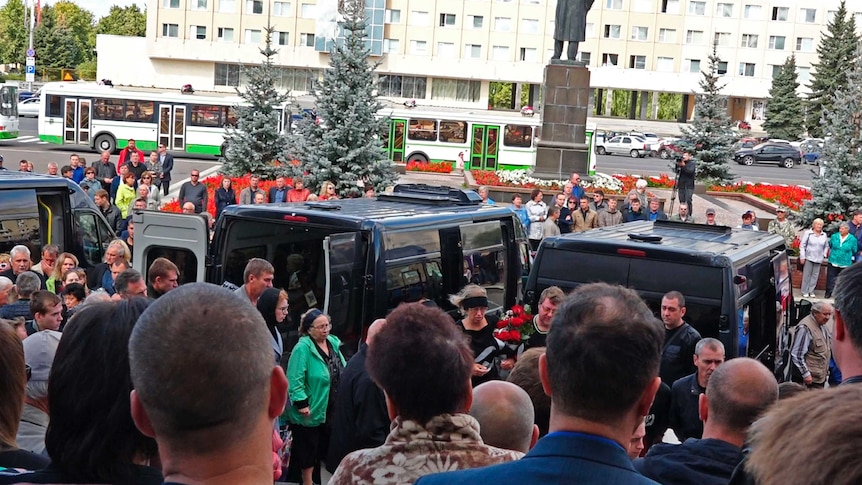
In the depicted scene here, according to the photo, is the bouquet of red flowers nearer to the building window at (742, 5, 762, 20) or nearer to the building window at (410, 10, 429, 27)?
the building window at (410, 10, 429, 27)

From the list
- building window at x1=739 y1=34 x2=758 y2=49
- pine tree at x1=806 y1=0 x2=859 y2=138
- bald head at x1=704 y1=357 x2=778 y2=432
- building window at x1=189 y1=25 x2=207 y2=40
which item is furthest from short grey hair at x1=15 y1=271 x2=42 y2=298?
building window at x1=739 y1=34 x2=758 y2=49

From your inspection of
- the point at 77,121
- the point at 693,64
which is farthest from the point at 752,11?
the point at 77,121

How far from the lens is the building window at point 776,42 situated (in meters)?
92.7

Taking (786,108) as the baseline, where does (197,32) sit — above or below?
above

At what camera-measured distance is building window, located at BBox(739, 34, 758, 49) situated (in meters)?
92.4

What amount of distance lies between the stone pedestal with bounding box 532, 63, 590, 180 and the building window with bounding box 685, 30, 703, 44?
66466 millimetres

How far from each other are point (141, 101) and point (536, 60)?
2010 inches

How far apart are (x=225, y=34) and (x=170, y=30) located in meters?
4.52

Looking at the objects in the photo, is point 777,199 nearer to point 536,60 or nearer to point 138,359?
point 138,359

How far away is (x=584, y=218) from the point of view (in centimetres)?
2097

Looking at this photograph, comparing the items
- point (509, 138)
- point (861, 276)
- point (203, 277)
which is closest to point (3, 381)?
point (861, 276)

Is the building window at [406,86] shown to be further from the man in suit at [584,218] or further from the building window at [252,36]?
the man in suit at [584,218]

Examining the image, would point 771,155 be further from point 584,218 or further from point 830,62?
point 584,218

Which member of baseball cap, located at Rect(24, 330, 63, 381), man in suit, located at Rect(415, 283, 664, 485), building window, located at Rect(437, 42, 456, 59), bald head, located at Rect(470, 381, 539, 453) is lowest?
baseball cap, located at Rect(24, 330, 63, 381)
